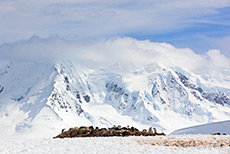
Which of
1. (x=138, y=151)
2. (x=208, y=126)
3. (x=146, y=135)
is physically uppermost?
(x=208, y=126)

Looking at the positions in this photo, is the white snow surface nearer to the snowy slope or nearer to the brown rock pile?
the brown rock pile

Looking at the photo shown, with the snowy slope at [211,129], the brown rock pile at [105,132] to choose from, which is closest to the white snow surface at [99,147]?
the brown rock pile at [105,132]

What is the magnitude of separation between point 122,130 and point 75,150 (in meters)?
10.6

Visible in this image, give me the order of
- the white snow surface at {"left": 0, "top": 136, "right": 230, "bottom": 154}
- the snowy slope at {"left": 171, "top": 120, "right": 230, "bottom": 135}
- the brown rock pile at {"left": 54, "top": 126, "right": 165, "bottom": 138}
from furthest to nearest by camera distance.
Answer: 1. the snowy slope at {"left": 171, "top": 120, "right": 230, "bottom": 135}
2. the brown rock pile at {"left": 54, "top": 126, "right": 165, "bottom": 138}
3. the white snow surface at {"left": 0, "top": 136, "right": 230, "bottom": 154}

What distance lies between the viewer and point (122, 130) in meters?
39.2

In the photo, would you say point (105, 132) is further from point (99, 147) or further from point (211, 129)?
point (211, 129)

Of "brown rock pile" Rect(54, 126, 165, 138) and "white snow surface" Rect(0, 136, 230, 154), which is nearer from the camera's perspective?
"white snow surface" Rect(0, 136, 230, 154)

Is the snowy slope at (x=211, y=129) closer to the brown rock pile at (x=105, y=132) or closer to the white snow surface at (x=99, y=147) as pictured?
the brown rock pile at (x=105, y=132)

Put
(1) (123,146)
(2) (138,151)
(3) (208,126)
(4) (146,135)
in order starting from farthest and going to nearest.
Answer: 1. (3) (208,126)
2. (4) (146,135)
3. (1) (123,146)
4. (2) (138,151)

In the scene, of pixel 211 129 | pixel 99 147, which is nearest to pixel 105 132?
pixel 99 147

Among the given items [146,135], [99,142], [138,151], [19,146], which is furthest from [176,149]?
[19,146]

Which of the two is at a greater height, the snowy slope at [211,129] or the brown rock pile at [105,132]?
the snowy slope at [211,129]

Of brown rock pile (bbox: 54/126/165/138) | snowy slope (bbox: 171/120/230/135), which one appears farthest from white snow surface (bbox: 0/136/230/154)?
snowy slope (bbox: 171/120/230/135)

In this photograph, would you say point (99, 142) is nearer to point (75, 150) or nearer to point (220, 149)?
point (75, 150)
